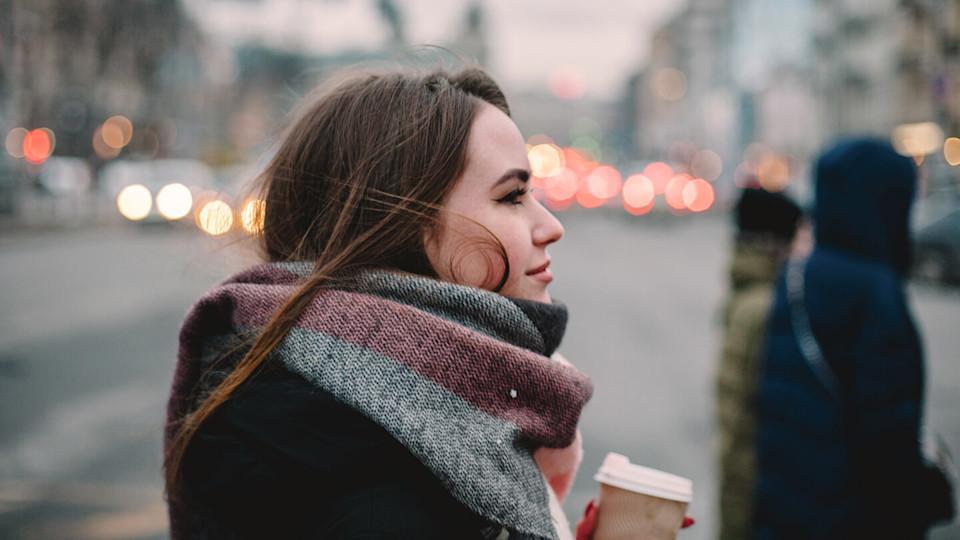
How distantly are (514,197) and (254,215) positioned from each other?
1.96 feet

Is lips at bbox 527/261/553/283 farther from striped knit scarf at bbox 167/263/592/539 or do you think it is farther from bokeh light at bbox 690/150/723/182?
bokeh light at bbox 690/150/723/182

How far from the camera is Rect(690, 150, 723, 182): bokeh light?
58763mm

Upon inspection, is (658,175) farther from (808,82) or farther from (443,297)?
(443,297)

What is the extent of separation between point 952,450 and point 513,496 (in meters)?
5.33

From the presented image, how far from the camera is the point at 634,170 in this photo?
36875 mm

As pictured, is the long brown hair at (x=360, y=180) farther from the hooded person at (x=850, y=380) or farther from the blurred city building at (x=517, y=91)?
the blurred city building at (x=517, y=91)

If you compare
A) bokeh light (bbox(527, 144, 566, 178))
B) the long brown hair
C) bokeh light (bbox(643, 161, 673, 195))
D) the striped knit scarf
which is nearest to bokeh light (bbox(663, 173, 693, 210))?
bokeh light (bbox(643, 161, 673, 195))

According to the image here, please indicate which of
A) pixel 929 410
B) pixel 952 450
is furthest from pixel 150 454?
pixel 929 410

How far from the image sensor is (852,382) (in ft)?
7.86

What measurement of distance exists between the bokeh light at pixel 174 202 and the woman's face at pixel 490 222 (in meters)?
22.7

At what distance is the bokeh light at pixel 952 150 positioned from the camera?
27.9 metres

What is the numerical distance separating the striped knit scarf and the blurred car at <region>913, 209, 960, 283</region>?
13.7 metres

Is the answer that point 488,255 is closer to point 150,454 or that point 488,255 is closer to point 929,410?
point 150,454

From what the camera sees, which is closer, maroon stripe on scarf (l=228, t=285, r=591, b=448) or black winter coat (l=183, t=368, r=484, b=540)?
black winter coat (l=183, t=368, r=484, b=540)
